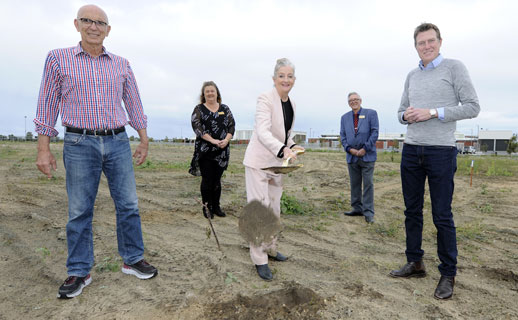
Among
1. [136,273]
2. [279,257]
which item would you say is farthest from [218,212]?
[136,273]

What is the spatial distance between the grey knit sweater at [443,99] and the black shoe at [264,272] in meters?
1.75

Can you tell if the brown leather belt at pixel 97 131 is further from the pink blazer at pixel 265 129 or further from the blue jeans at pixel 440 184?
the blue jeans at pixel 440 184

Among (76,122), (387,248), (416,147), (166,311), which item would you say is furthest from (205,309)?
(387,248)

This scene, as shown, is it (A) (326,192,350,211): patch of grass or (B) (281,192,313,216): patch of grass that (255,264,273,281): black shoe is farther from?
(A) (326,192,350,211): patch of grass

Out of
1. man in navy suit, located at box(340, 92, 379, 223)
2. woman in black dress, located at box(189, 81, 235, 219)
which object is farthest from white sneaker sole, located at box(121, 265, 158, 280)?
man in navy suit, located at box(340, 92, 379, 223)

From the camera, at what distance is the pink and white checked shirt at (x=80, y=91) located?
8.27 ft

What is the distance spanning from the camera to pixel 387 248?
3967mm

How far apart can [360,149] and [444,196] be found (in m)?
2.59

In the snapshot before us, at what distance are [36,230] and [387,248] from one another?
456cm

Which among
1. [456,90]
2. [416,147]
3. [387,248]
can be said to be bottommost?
[387,248]

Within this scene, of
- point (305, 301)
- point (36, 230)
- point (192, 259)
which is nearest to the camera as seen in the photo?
point (305, 301)

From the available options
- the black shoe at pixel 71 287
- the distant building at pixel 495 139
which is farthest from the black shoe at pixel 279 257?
the distant building at pixel 495 139

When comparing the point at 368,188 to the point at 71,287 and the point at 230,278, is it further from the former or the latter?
the point at 71,287

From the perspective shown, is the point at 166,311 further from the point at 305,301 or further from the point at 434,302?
the point at 434,302
